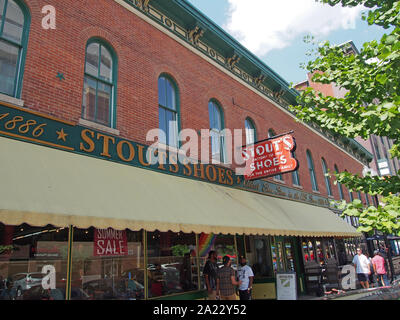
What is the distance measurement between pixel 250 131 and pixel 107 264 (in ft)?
26.7

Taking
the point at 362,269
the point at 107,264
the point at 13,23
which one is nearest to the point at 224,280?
the point at 107,264

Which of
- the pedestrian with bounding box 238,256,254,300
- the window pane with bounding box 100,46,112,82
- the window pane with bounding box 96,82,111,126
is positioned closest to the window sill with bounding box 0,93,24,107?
the window pane with bounding box 96,82,111,126

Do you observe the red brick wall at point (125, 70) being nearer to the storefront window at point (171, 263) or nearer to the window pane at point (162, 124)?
the window pane at point (162, 124)

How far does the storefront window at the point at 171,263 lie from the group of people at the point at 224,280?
1.41 ft

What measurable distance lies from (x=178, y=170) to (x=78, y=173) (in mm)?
3197

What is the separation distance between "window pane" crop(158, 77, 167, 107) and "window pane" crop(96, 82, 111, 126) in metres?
1.73

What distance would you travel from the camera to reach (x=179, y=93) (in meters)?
9.50

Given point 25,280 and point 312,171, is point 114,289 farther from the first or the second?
point 312,171

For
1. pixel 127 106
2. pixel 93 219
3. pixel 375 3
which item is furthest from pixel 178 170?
pixel 375 3

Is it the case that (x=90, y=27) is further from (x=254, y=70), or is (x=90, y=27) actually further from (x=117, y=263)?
(x=254, y=70)

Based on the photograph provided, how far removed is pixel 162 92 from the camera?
Answer: 909 centimetres

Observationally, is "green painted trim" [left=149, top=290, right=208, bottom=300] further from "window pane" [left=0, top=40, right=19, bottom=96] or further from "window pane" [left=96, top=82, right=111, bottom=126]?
"window pane" [left=0, top=40, right=19, bottom=96]

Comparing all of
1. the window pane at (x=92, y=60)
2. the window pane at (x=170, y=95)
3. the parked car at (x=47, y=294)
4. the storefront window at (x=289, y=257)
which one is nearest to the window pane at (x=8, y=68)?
the window pane at (x=92, y=60)

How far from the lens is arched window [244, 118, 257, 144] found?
41.3ft
